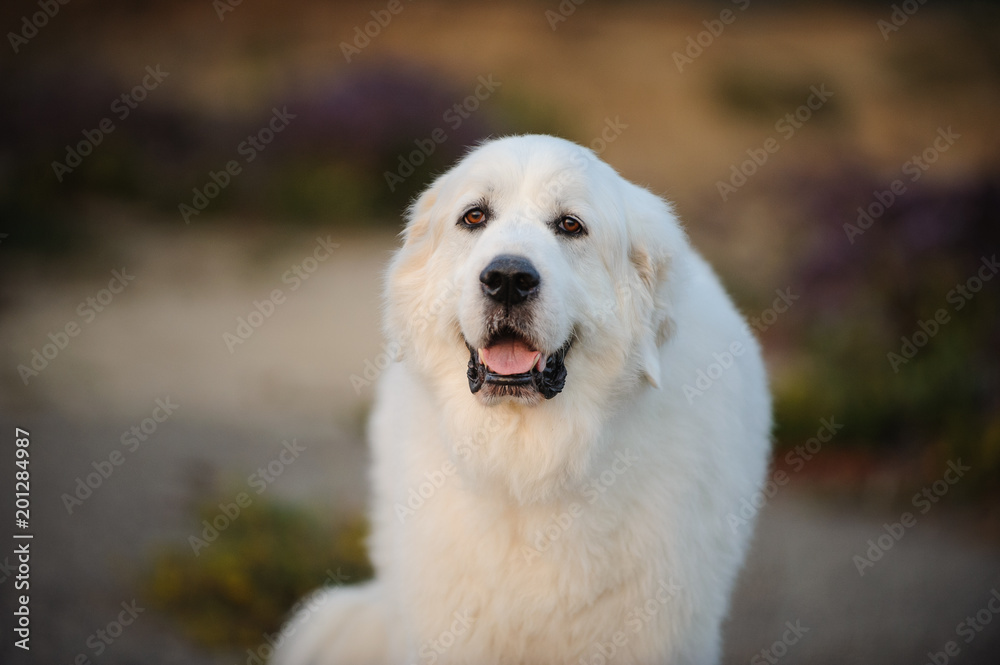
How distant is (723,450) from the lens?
2.74 metres

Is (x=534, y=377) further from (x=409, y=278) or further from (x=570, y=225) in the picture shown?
(x=409, y=278)

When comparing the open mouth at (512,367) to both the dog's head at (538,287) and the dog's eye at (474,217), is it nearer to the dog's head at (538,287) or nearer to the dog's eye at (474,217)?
the dog's head at (538,287)

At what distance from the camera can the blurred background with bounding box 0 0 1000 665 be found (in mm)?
4547

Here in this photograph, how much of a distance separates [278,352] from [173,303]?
136 centimetres

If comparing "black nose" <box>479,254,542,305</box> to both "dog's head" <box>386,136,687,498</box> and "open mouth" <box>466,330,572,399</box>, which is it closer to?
"dog's head" <box>386,136,687,498</box>

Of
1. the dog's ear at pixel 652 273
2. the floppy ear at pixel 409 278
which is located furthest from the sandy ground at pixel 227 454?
the dog's ear at pixel 652 273

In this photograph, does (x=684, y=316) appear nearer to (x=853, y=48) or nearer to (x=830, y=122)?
(x=830, y=122)

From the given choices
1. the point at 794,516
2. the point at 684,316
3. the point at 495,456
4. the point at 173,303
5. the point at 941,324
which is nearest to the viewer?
the point at 495,456

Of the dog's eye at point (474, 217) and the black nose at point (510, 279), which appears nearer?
the black nose at point (510, 279)

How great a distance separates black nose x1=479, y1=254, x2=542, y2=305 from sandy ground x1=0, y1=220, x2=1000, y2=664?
2.63 meters

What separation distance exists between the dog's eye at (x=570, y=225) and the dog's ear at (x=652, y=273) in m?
0.22

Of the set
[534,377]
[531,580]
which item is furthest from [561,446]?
[531,580]

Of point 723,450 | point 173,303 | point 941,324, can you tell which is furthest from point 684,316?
point 173,303

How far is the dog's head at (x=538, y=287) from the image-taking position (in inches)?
92.8
